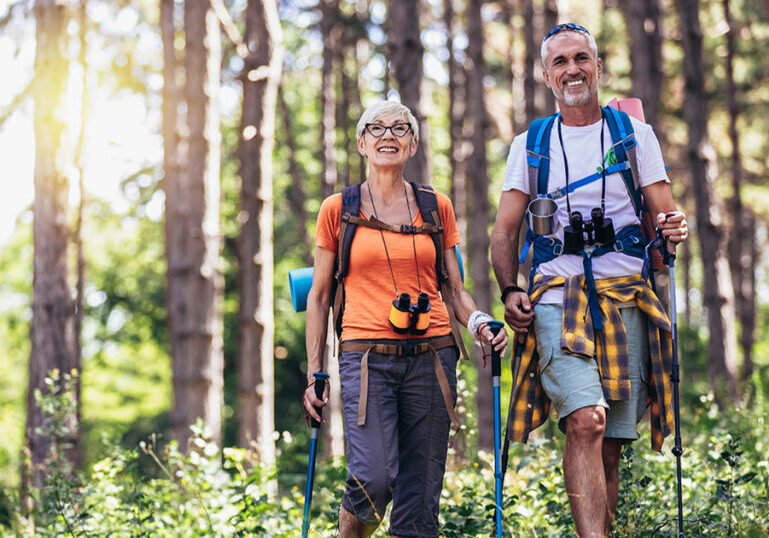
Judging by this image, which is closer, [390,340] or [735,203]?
[390,340]

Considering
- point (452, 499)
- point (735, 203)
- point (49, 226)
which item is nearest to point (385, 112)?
point (452, 499)

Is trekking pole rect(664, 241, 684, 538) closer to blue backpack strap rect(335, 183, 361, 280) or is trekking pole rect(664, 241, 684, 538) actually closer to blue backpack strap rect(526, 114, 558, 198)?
blue backpack strap rect(526, 114, 558, 198)

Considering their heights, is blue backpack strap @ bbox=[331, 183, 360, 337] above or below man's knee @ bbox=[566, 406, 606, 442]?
above

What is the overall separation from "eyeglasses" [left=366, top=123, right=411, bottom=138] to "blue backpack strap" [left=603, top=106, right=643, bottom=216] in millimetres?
974

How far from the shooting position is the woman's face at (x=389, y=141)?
15.8 ft

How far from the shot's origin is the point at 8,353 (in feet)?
136

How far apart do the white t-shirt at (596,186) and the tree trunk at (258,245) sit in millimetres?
6864

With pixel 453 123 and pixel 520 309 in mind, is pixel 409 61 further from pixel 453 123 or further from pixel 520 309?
pixel 453 123

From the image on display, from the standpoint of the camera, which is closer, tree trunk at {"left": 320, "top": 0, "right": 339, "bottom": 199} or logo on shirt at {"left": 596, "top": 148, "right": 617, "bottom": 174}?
logo on shirt at {"left": 596, "top": 148, "right": 617, "bottom": 174}

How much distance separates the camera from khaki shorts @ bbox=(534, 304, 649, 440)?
444 cm

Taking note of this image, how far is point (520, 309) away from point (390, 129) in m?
1.06

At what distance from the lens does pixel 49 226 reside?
9695mm


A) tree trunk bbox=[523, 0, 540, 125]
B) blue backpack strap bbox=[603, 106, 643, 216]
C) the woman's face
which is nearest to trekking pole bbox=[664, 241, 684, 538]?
blue backpack strap bbox=[603, 106, 643, 216]

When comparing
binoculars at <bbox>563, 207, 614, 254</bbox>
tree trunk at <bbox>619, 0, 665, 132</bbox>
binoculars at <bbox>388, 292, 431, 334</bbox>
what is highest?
tree trunk at <bbox>619, 0, 665, 132</bbox>
